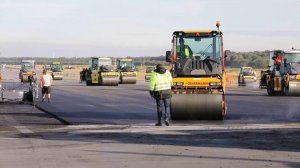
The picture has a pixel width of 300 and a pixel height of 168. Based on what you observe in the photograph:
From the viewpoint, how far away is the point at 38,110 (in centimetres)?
2394

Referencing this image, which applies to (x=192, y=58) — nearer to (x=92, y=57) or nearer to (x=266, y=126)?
(x=266, y=126)

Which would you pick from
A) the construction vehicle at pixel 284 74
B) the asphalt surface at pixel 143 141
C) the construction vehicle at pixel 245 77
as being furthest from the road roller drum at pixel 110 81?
the asphalt surface at pixel 143 141

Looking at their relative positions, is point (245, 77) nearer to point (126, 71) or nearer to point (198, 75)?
point (126, 71)

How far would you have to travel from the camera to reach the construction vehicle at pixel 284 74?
115ft

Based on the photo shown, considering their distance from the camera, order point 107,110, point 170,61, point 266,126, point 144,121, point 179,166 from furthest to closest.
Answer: point 107,110 < point 170,61 < point 144,121 < point 266,126 < point 179,166

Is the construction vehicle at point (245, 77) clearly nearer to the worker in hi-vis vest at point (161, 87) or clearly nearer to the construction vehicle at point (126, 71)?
the construction vehicle at point (126, 71)

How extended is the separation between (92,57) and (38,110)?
30.7 meters

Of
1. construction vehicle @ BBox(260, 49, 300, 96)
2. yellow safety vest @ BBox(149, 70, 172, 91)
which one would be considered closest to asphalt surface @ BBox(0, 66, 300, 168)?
yellow safety vest @ BBox(149, 70, 172, 91)

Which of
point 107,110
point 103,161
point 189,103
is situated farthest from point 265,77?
point 103,161

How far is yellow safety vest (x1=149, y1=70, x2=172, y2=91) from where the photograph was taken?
17.9 m

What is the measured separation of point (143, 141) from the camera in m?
13.7

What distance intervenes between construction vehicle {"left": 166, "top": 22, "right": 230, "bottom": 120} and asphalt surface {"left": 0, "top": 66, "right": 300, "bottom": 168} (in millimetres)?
568

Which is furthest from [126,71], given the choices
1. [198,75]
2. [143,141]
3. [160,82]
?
[143,141]

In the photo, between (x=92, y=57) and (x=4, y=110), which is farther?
(x=92, y=57)
